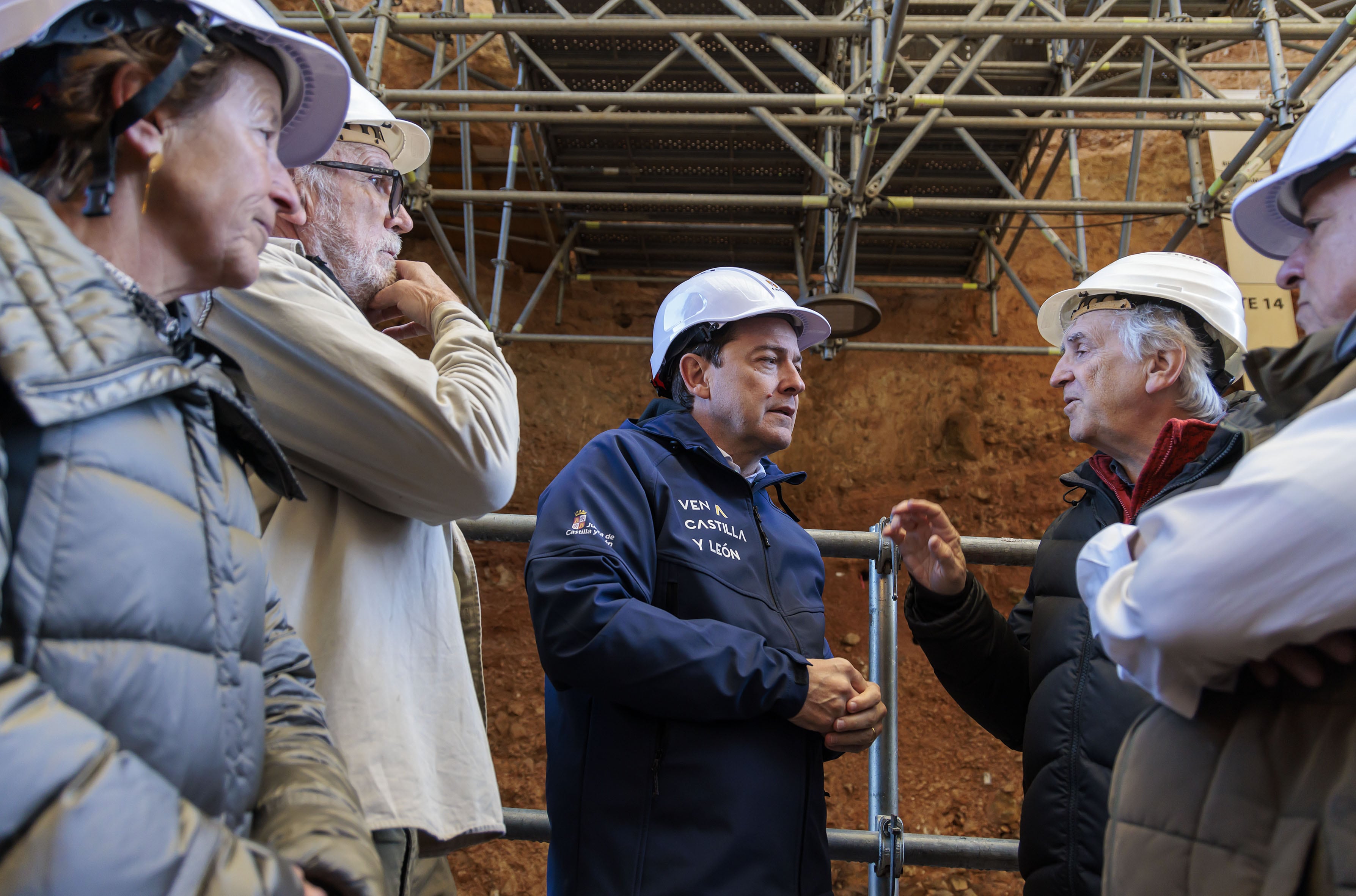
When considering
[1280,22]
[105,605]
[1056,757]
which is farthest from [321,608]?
[1280,22]

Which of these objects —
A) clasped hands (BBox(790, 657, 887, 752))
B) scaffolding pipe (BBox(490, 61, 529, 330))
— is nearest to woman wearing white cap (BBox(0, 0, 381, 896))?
clasped hands (BBox(790, 657, 887, 752))

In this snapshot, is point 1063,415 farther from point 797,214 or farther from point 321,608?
point 321,608

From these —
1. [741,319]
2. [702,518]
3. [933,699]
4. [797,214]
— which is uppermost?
[797,214]

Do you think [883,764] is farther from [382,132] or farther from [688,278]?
[688,278]

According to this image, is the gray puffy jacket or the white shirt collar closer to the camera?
the gray puffy jacket

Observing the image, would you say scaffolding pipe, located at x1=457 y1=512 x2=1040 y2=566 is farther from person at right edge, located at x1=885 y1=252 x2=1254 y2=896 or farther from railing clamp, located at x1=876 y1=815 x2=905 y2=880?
railing clamp, located at x1=876 y1=815 x2=905 y2=880

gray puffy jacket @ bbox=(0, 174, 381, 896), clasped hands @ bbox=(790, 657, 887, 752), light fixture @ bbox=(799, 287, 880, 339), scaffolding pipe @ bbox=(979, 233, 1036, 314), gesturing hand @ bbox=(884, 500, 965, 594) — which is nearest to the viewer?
gray puffy jacket @ bbox=(0, 174, 381, 896)

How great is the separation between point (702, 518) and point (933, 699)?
Result: 211 inches

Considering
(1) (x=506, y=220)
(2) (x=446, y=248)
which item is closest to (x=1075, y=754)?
(2) (x=446, y=248)

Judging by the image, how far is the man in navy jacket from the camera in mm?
1903

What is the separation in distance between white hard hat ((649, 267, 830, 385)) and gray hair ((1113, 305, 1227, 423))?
902 millimetres

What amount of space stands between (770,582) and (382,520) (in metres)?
0.98

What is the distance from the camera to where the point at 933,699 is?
702 cm

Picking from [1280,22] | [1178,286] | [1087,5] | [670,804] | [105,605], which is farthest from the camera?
[1087,5]
